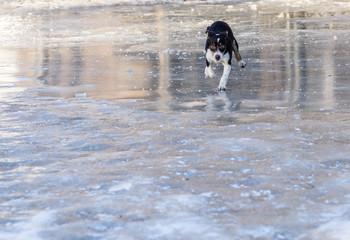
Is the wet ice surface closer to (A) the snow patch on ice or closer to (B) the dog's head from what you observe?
(A) the snow patch on ice

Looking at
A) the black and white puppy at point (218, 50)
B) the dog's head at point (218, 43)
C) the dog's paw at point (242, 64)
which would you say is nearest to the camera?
the black and white puppy at point (218, 50)

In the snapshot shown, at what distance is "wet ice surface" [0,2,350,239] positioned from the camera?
3.82 m

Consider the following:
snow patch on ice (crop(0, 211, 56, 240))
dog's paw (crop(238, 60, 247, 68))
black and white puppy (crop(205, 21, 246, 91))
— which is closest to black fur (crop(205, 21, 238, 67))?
black and white puppy (crop(205, 21, 246, 91))

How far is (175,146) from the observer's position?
5.66 metres

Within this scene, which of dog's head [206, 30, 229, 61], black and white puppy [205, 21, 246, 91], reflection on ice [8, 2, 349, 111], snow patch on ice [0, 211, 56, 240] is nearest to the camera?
snow patch on ice [0, 211, 56, 240]

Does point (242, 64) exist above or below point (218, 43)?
below

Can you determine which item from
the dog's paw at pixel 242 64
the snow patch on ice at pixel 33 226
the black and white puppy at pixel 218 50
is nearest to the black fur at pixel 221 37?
the black and white puppy at pixel 218 50

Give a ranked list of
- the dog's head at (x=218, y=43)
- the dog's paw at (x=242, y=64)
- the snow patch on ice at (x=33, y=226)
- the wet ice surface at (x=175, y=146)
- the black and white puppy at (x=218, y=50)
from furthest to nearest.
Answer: the dog's paw at (x=242, y=64), the dog's head at (x=218, y=43), the black and white puppy at (x=218, y=50), the wet ice surface at (x=175, y=146), the snow patch on ice at (x=33, y=226)

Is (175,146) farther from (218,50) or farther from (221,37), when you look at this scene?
(221,37)

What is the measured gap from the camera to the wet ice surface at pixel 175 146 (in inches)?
150

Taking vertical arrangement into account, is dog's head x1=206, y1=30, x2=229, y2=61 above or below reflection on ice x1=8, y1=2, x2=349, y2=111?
above

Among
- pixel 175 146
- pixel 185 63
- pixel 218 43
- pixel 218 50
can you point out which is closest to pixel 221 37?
pixel 218 43

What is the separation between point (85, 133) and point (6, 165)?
1.21 metres

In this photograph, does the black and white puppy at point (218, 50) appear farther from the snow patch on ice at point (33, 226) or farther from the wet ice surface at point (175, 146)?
the snow patch on ice at point (33, 226)
